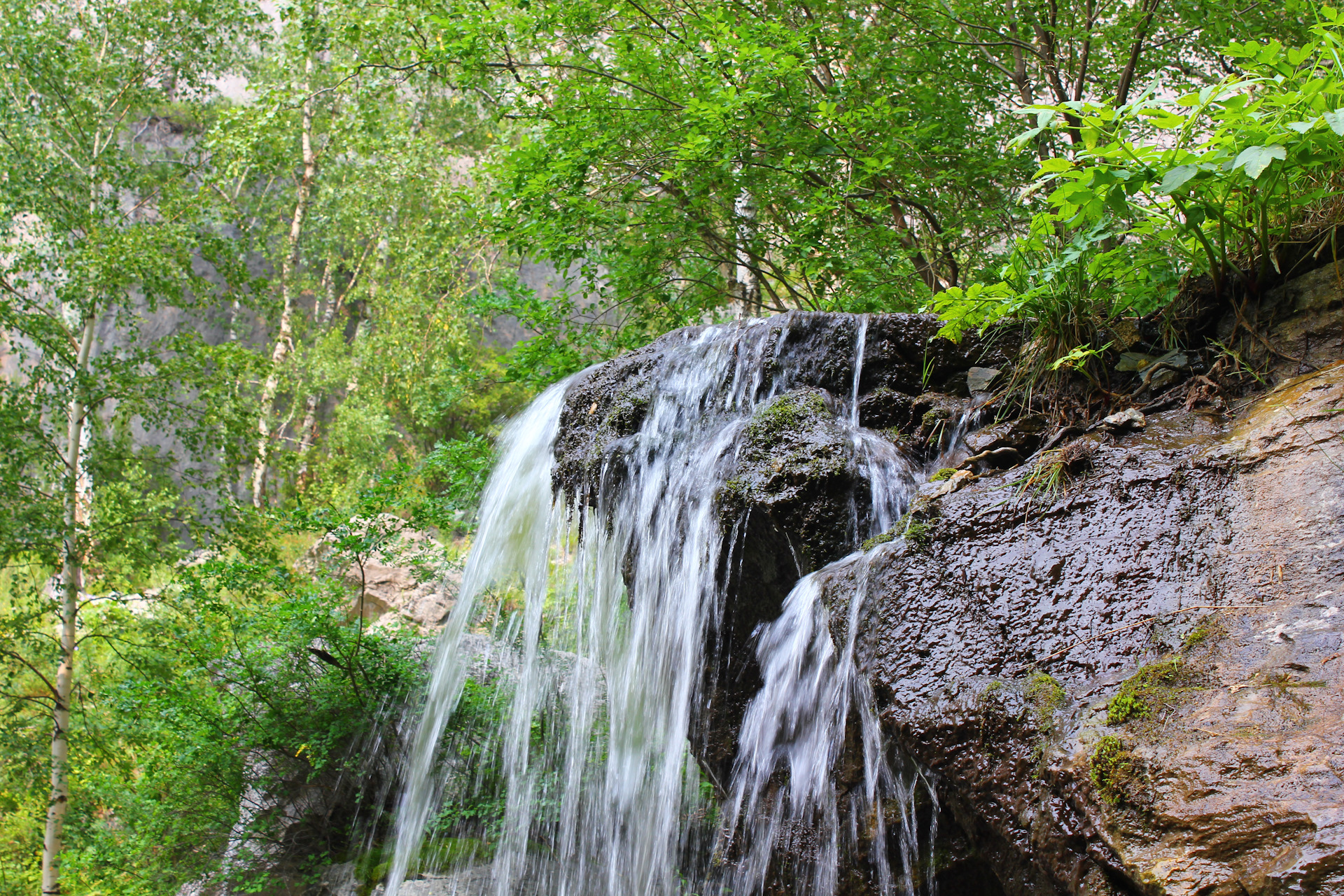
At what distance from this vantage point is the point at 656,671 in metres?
3.58

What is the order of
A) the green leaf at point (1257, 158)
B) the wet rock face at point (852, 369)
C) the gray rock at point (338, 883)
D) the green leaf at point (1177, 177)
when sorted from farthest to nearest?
the gray rock at point (338, 883) → the wet rock face at point (852, 369) → the green leaf at point (1177, 177) → the green leaf at point (1257, 158)

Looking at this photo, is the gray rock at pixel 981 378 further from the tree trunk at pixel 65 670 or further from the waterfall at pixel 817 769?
the tree trunk at pixel 65 670

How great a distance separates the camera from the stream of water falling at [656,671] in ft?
9.41

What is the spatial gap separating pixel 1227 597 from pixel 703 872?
2.86 meters

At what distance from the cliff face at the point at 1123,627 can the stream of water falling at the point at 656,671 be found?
162 mm

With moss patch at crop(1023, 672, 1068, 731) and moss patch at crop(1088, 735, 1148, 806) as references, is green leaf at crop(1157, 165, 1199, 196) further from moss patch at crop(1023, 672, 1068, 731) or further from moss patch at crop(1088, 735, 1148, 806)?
moss patch at crop(1088, 735, 1148, 806)

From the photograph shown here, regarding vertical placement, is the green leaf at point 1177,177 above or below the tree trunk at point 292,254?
below

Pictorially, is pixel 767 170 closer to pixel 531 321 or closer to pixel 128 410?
pixel 531 321

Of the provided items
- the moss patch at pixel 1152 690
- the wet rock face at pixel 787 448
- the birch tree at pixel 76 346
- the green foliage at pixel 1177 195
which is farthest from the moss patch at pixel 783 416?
the birch tree at pixel 76 346

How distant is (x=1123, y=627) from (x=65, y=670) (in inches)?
314

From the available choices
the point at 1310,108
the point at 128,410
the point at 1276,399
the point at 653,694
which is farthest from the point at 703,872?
the point at 128,410

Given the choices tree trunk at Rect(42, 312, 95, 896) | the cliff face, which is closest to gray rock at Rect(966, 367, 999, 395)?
the cliff face

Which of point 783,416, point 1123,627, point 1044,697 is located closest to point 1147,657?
point 1123,627

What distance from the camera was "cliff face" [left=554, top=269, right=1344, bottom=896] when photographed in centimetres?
166
